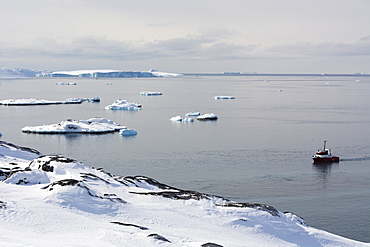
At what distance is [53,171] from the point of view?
24.6m

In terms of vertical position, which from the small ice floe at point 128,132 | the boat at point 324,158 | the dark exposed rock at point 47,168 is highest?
the dark exposed rock at point 47,168

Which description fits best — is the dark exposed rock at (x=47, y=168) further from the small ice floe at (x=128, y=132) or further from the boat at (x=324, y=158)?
the small ice floe at (x=128, y=132)

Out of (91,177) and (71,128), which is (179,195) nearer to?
(91,177)

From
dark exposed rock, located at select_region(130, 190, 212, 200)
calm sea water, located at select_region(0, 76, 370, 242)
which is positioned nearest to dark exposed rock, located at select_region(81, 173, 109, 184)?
dark exposed rock, located at select_region(130, 190, 212, 200)

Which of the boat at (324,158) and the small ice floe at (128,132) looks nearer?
the boat at (324,158)

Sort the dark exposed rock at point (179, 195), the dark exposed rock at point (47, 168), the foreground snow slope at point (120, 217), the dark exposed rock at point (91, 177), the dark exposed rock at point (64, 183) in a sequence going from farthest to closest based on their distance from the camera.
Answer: the dark exposed rock at point (47, 168) → the dark exposed rock at point (91, 177) → the dark exposed rock at point (179, 195) → the dark exposed rock at point (64, 183) → the foreground snow slope at point (120, 217)

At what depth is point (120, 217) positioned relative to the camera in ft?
63.5

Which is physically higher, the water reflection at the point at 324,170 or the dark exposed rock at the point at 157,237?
the dark exposed rock at the point at 157,237

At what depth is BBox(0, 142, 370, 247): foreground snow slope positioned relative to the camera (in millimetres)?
16172

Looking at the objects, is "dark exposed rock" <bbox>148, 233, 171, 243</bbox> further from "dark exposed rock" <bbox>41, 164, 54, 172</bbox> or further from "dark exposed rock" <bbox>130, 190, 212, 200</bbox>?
"dark exposed rock" <bbox>41, 164, 54, 172</bbox>

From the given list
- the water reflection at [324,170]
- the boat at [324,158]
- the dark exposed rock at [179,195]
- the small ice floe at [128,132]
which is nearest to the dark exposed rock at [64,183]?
the dark exposed rock at [179,195]

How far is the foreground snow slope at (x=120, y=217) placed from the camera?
1617cm

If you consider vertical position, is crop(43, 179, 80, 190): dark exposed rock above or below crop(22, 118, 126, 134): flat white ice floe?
above

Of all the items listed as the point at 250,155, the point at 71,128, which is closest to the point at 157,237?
the point at 250,155
